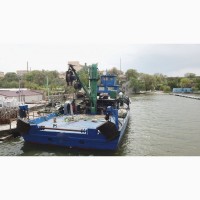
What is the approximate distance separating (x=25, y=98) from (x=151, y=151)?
2089 centimetres

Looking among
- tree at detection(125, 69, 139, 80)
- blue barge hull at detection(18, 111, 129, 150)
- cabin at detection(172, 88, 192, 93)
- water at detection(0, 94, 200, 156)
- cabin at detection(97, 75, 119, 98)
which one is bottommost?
water at detection(0, 94, 200, 156)

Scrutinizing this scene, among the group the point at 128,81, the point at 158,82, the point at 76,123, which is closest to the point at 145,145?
the point at 76,123

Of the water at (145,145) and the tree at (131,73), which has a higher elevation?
the tree at (131,73)

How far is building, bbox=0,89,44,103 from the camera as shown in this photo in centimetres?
2630

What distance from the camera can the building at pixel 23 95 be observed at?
26.3 metres

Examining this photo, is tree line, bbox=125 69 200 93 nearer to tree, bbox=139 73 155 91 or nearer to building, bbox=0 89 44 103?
tree, bbox=139 73 155 91

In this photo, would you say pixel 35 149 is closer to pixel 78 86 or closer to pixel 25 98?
pixel 78 86

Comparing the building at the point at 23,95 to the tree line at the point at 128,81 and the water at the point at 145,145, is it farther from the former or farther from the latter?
the water at the point at 145,145

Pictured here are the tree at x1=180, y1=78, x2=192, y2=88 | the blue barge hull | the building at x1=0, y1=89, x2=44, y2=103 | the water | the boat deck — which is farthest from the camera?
the tree at x1=180, y1=78, x2=192, y2=88

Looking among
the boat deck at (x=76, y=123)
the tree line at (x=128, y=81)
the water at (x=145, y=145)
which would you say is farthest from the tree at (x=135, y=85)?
the boat deck at (x=76, y=123)

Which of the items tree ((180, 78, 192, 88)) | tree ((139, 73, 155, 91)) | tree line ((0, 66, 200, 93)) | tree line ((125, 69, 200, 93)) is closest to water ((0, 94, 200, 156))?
tree line ((0, 66, 200, 93))

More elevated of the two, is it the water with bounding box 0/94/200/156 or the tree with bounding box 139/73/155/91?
the tree with bounding box 139/73/155/91

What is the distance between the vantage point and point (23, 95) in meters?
27.5

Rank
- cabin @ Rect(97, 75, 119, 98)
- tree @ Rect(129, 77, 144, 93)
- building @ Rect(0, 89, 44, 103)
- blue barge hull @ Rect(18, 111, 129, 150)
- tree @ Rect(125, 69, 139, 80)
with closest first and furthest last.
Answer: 1. blue barge hull @ Rect(18, 111, 129, 150)
2. cabin @ Rect(97, 75, 119, 98)
3. building @ Rect(0, 89, 44, 103)
4. tree @ Rect(129, 77, 144, 93)
5. tree @ Rect(125, 69, 139, 80)
